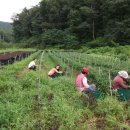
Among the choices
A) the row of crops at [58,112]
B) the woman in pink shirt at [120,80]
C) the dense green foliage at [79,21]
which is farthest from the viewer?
the dense green foliage at [79,21]

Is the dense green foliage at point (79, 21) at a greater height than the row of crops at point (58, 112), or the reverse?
the dense green foliage at point (79, 21)

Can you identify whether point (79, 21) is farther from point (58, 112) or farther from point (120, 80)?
point (58, 112)

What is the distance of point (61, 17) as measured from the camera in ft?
219

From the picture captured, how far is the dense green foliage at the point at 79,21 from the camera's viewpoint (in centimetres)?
5092

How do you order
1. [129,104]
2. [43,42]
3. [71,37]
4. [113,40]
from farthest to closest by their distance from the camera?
[43,42] → [71,37] → [113,40] → [129,104]

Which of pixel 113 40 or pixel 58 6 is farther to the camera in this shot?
pixel 58 6

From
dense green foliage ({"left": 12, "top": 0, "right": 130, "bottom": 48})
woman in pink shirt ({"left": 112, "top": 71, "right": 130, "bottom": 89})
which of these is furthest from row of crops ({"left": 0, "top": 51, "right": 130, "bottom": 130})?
dense green foliage ({"left": 12, "top": 0, "right": 130, "bottom": 48})

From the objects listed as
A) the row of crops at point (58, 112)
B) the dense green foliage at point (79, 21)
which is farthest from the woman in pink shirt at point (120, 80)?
the dense green foliage at point (79, 21)

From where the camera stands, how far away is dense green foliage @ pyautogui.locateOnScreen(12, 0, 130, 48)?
5092 cm

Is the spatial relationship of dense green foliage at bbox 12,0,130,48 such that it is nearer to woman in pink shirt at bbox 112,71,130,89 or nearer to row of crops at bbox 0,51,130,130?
woman in pink shirt at bbox 112,71,130,89

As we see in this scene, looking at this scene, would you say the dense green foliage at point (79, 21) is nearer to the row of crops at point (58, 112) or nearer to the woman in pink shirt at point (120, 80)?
the woman in pink shirt at point (120, 80)

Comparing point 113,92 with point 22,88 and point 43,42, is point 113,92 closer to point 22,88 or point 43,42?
point 22,88

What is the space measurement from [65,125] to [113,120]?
1258 millimetres

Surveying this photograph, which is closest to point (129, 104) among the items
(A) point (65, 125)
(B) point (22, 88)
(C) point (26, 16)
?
(A) point (65, 125)
